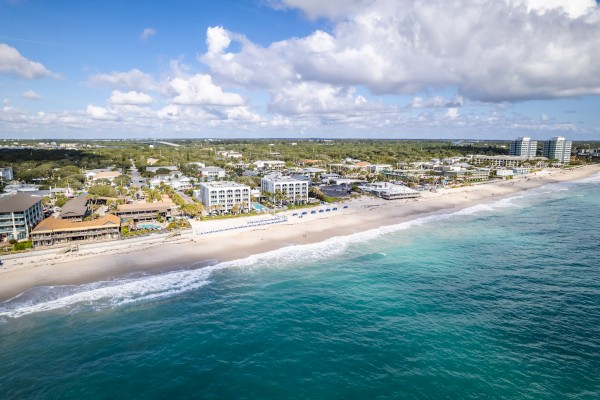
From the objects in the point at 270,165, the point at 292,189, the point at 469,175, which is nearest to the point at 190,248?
the point at 292,189

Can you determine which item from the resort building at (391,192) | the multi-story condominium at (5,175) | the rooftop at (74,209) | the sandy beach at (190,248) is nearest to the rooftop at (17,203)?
the rooftop at (74,209)

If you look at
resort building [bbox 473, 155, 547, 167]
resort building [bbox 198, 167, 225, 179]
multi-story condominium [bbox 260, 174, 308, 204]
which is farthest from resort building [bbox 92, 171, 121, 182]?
resort building [bbox 473, 155, 547, 167]

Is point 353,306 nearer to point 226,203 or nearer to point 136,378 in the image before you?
point 136,378

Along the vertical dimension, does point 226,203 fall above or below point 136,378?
above

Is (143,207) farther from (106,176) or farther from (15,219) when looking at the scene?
(106,176)

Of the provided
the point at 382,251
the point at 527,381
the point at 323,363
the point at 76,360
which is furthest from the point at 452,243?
the point at 76,360

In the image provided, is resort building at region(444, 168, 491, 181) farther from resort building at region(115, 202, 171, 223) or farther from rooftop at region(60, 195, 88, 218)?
rooftop at region(60, 195, 88, 218)
